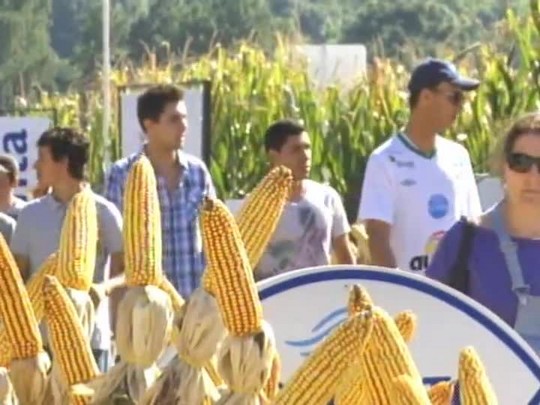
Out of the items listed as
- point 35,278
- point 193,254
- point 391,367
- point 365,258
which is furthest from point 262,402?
point 365,258

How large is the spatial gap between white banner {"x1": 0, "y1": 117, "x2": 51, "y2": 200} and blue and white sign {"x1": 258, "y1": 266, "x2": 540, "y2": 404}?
23.3 ft

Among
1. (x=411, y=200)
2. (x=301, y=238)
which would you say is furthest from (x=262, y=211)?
(x=301, y=238)

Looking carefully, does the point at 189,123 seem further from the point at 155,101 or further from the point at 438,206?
the point at 438,206

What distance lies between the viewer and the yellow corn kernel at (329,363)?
1830mm

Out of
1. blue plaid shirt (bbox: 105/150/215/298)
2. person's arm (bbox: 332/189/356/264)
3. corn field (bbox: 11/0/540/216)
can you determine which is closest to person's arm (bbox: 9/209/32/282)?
blue plaid shirt (bbox: 105/150/215/298)

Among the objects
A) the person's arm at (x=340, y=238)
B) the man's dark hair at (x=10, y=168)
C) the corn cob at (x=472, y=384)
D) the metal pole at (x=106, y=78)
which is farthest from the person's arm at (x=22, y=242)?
the metal pole at (x=106, y=78)

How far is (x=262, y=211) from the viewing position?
2053 mm

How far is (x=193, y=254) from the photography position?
21.8 feet

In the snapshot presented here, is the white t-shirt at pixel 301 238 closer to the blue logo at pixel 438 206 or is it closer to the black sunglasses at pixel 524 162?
the blue logo at pixel 438 206

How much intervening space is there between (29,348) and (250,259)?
0.27 meters

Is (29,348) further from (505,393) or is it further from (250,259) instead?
(505,393)

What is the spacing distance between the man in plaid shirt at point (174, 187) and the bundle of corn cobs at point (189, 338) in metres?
4.25

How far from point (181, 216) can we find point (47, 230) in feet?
2.35

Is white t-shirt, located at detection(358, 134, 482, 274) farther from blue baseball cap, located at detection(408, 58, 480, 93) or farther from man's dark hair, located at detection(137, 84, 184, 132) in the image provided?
man's dark hair, located at detection(137, 84, 184, 132)
